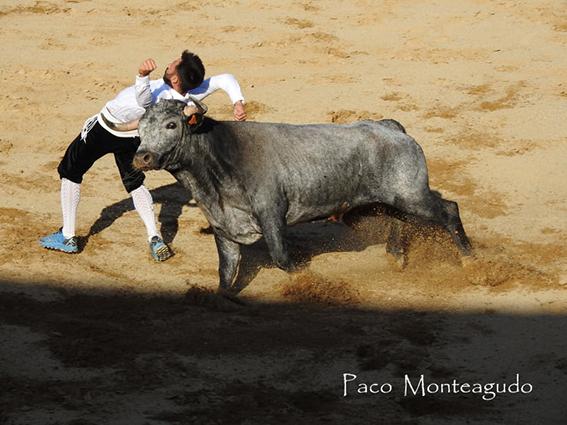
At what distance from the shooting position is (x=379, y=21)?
56.2ft

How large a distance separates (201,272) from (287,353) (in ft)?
6.29

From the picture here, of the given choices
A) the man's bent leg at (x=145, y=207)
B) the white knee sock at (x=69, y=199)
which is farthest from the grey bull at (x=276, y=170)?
the white knee sock at (x=69, y=199)

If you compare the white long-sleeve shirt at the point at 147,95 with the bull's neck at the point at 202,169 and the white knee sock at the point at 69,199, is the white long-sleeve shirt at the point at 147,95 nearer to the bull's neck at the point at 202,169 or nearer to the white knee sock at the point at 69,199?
the bull's neck at the point at 202,169

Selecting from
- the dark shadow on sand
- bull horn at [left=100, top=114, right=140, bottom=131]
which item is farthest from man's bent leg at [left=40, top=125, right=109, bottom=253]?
the dark shadow on sand

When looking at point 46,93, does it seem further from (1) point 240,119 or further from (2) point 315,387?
(2) point 315,387

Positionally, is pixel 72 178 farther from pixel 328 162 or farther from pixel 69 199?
pixel 328 162

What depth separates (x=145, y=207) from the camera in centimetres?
1054

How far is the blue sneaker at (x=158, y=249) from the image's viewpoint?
10523 millimetres

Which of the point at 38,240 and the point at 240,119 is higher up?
the point at 240,119

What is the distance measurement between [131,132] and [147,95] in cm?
53

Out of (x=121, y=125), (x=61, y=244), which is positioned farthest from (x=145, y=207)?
(x=121, y=125)

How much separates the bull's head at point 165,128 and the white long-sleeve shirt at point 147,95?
0.21 metres

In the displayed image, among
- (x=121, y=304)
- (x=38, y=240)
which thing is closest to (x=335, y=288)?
(x=121, y=304)

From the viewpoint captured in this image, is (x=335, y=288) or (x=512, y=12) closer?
(x=335, y=288)
